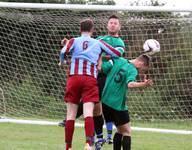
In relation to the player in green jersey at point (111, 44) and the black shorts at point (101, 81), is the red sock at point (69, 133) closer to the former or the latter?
the player in green jersey at point (111, 44)

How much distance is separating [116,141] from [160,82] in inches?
256

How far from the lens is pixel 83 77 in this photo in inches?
277

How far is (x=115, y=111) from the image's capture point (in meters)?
7.11

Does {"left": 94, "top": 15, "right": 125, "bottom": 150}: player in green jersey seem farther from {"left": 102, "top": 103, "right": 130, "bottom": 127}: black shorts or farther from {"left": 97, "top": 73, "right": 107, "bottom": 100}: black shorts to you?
{"left": 102, "top": 103, "right": 130, "bottom": 127}: black shorts

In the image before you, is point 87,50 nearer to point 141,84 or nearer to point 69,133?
point 141,84

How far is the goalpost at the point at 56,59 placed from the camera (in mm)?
13109

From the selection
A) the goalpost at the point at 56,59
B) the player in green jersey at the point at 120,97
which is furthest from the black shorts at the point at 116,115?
the goalpost at the point at 56,59

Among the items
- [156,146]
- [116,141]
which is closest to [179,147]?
[156,146]

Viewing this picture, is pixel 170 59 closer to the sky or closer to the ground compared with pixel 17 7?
closer to the ground

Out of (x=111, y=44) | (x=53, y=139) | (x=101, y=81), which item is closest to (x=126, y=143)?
(x=101, y=81)

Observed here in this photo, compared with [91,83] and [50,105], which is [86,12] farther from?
[91,83]

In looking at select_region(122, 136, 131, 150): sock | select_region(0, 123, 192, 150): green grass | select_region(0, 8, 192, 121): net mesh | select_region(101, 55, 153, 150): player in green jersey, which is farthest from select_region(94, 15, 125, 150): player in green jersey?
select_region(0, 8, 192, 121): net mesh

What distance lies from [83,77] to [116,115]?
2.00 feet

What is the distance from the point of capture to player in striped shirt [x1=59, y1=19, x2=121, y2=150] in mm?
7004
